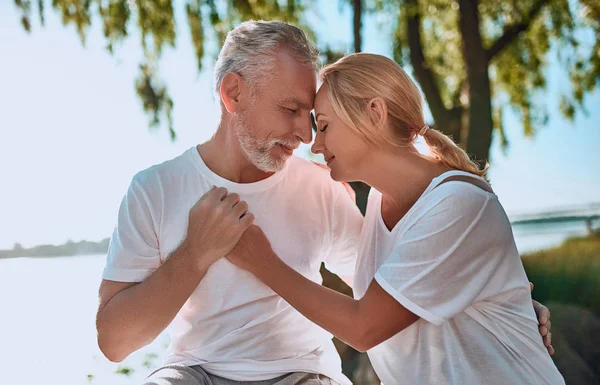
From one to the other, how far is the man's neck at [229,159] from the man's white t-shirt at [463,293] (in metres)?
0.58

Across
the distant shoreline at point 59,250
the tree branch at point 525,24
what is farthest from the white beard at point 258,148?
the tree branch at point 525,24

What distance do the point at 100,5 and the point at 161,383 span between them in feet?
12.9

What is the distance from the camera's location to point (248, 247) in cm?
180

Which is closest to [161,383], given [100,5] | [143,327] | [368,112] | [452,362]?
[143,327]

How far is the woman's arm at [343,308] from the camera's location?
1.61 meters

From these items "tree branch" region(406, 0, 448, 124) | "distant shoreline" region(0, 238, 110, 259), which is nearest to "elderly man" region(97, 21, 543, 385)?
"distant shoreline" region(0, 238, 110, 259)

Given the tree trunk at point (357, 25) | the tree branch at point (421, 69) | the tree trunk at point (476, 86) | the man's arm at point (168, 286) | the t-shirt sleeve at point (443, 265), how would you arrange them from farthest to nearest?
the tree branch at point (421, 69)
the tree trunk at point (357, 25)
the tree trunk at point (476, 86)
the man's arm at point (168, 286)
the t-shirt sleeve at point (443, 265)

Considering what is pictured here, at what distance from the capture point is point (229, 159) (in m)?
2.04

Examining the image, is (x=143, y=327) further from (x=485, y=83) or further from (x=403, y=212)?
(x=485, y=83)

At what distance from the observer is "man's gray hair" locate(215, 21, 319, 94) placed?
197 cm

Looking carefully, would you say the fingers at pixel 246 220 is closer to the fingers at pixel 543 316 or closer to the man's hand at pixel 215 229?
the man's hand at pixel 215 229

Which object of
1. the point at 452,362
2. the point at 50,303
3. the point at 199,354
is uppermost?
the point at 452,362

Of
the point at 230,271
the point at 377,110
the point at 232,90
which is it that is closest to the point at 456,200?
the point at 377,110

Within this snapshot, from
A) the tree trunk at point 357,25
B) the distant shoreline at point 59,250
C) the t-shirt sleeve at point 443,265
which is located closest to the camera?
the t-shirt sleeve at point 443,265
